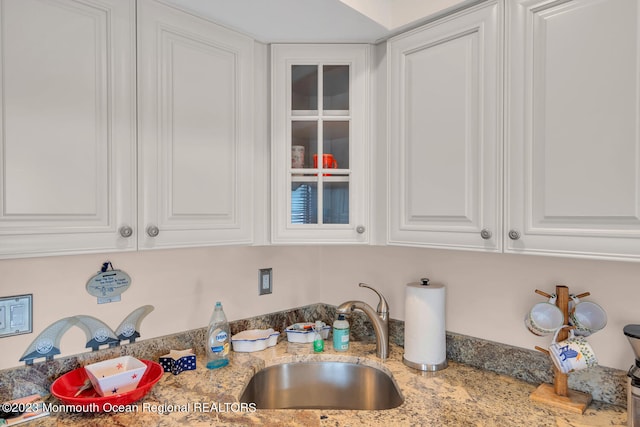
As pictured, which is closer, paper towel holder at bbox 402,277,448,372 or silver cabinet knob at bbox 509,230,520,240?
silver cabinet knob at bbox 509,230,520,240

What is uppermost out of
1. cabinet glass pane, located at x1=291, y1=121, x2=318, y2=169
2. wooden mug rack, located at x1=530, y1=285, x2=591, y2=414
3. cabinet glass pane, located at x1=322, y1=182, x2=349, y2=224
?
cabinet glass pane, located at x1=291, y1=121, x2=318, y2=169

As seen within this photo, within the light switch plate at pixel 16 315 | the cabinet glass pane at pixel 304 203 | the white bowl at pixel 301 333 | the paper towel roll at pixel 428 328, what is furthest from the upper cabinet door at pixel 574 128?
the light switch plate at pixel 16 315

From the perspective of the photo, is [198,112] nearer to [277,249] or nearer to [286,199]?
[286,199]

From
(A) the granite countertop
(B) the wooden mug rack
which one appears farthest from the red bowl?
(B) the wooden mug rack

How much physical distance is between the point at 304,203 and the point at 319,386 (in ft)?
2.57

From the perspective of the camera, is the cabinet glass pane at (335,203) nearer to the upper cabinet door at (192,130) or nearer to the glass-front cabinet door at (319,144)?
the glass-front cabinet door at (319,144)

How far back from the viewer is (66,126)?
1027mm

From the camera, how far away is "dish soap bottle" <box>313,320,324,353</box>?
1711 mm

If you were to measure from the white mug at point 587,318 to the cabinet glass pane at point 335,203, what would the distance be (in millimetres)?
790

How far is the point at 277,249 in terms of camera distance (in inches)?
76.5

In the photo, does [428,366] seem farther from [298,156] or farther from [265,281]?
[298,156]

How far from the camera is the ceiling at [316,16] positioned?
1.25 meters

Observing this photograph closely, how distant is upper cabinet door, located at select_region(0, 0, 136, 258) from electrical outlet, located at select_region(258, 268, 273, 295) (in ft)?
2.58

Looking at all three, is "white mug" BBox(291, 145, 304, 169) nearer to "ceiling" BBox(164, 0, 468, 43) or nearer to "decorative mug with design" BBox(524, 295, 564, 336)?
"ceiling" BBox(164, 0, 468, 43)
